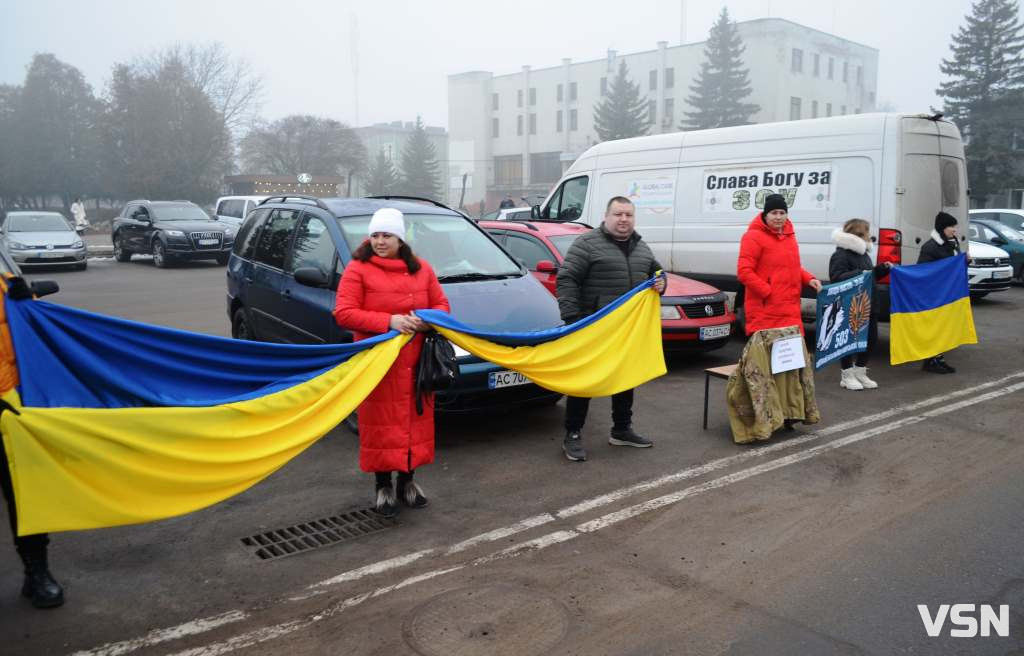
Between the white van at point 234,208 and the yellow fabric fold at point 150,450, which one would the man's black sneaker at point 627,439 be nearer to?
the yellow fabric fold at point 150,450

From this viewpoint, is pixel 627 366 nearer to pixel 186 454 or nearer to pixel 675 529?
pixel 675 529

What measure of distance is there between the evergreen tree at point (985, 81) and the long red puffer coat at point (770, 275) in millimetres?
45541

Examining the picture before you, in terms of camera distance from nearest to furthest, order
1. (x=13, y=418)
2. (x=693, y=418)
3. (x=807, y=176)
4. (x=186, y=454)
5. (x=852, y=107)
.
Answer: (x=13, y=418) → (x=186, y=454) → (x=693, y=418) → (x=807, y=176) → (x=852, y=107)

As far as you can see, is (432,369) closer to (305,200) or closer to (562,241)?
(305,200)

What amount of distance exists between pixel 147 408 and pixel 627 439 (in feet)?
12.5

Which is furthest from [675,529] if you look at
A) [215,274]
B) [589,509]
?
[215,274]

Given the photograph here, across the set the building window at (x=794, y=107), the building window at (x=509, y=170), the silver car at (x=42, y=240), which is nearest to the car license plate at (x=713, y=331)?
the silver car at (x=42, y=240)

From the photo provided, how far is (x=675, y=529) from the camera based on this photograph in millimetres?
4797

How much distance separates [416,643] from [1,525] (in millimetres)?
3030

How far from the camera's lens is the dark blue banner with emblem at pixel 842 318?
7566mm

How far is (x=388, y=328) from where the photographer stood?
15.9 feet

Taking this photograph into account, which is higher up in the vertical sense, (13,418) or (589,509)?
(13,418)

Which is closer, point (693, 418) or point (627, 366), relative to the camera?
point (627, 366)

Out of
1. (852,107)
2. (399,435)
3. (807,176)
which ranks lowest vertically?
(399,435)
